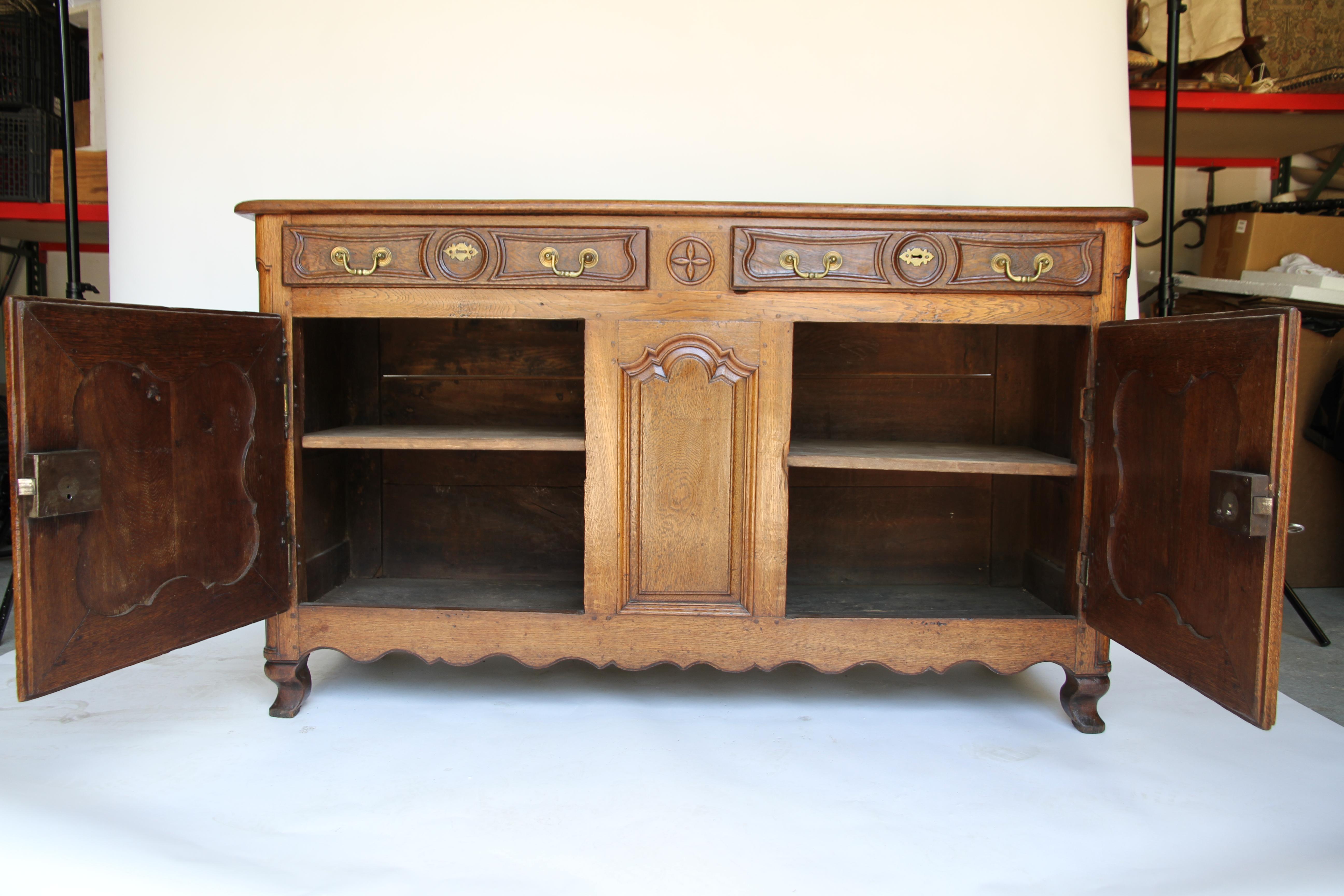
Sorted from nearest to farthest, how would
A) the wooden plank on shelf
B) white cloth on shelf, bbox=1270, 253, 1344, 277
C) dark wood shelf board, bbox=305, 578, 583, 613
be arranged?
dark wood shelf board, bbox=305, 578, 583, 613 < white cloth on shelf, bbox=1270, 253, 1344, 277 < the wooden plank on shelf

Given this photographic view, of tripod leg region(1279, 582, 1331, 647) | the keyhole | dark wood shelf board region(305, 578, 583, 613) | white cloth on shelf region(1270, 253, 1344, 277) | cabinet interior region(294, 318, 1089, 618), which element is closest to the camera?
the keyhole

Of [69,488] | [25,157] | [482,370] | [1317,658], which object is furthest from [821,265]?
[25,157]

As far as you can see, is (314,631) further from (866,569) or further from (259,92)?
(259,92)

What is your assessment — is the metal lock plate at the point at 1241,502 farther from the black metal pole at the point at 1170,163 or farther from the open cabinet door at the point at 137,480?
the open cabinet door at the point at 137,480

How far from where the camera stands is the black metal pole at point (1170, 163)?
2.11 metres

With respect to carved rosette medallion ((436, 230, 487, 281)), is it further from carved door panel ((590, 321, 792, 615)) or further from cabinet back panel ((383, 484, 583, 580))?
cabinet back panel ((383, 484, 583, 580))

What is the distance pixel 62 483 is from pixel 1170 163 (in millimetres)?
2523

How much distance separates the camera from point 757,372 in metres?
1.72

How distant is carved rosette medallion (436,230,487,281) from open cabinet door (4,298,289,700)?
37 centimetres

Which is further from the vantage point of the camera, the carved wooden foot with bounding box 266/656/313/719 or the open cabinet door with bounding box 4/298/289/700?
the carved wooden foot with bounding box 266/656/313/719

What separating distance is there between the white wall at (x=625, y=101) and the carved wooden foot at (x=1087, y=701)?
1416 millimetres

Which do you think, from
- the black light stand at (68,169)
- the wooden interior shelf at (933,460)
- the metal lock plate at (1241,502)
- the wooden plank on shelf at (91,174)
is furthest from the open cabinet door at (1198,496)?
the wooden plank on shelf at (91,174)

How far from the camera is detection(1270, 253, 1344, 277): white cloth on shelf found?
2609 mm

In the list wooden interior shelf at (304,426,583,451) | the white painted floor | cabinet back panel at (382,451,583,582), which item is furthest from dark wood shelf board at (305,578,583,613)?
wooden interior shelf at (304,426,583,451)
